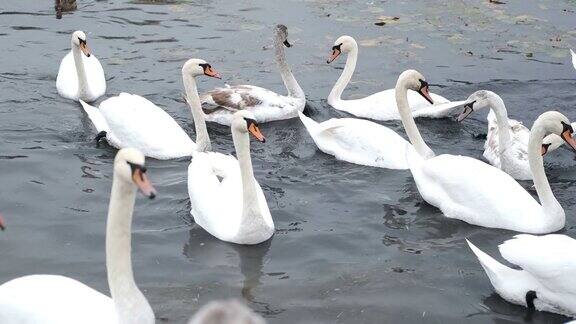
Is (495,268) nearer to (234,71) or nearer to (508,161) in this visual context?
(508,161)

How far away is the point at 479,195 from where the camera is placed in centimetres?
842

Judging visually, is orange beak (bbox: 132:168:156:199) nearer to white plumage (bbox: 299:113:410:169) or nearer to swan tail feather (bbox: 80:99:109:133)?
white plumage (bbox: 299:113:410:169)

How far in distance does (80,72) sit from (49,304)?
21.7 feet

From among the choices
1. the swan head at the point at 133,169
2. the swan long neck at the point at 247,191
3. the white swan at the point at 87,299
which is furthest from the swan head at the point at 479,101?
the swan head at the point at 133,169

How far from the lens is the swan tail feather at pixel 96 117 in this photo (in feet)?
34.9

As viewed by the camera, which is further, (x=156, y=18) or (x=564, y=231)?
(x=156, y=18)

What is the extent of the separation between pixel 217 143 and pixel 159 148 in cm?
107

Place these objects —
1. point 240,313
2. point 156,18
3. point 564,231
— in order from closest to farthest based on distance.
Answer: point 240,313 < point 564,231 < point 156,18

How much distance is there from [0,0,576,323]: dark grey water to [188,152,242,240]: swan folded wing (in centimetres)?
16

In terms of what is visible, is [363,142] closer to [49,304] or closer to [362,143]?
[362,143]

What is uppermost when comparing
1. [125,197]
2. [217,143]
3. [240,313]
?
[240,313]

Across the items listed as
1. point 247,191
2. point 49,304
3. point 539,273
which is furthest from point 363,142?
point 49,304

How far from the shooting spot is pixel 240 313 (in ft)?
6.44

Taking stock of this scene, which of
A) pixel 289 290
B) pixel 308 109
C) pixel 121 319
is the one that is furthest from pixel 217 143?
pixel 121 319
